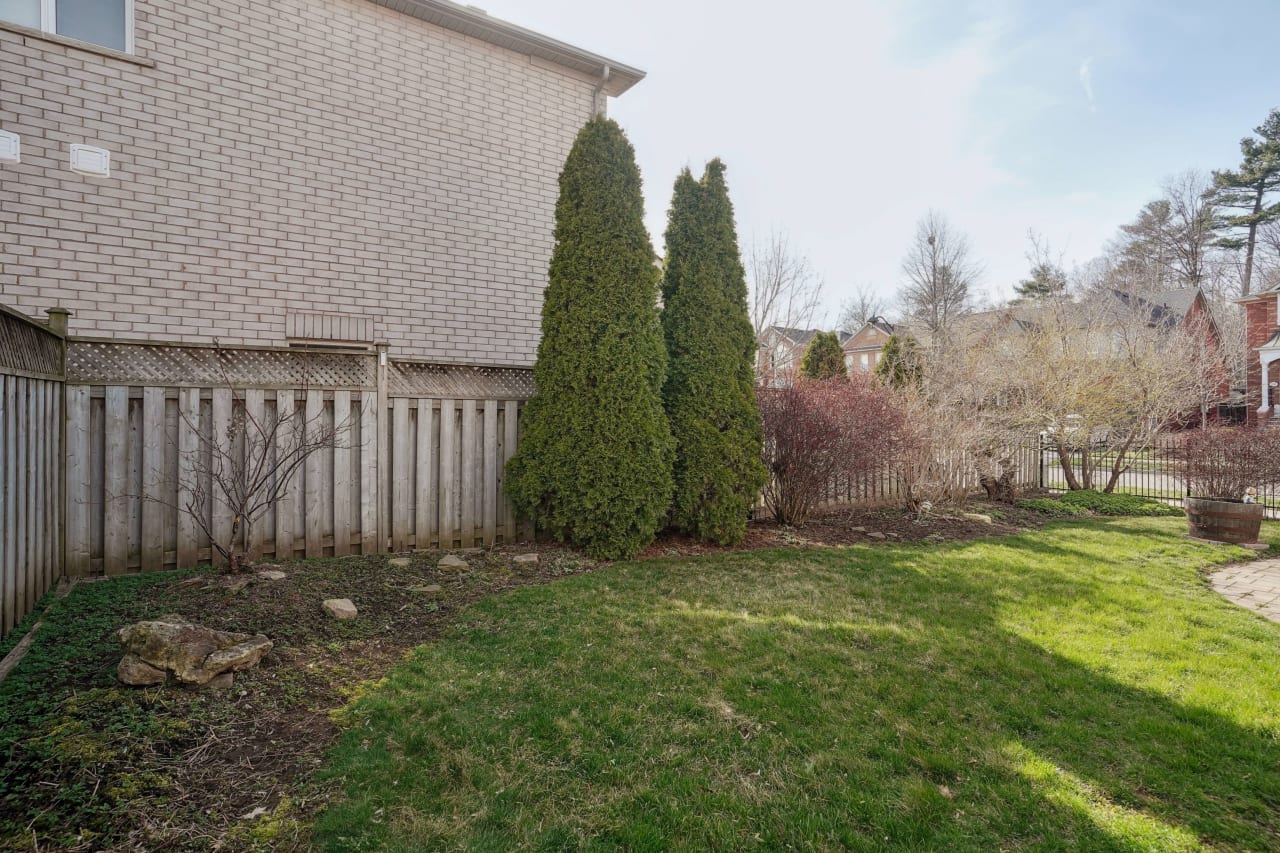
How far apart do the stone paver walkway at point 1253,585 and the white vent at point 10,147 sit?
1041 cm

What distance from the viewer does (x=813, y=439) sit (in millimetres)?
6586

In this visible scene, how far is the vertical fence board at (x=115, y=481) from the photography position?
3.96 meters

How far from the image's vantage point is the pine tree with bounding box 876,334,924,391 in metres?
10.2

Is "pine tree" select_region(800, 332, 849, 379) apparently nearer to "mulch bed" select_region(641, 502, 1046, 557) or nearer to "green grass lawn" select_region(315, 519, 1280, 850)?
"mulch bed" select_region(641, 502, 1046, 557)

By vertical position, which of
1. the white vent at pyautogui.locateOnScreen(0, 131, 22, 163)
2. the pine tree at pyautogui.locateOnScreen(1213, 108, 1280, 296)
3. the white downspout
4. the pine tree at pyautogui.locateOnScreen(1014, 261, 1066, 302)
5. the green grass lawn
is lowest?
the green grass lawn

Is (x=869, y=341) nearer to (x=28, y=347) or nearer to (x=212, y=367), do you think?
(x=212, y=367)

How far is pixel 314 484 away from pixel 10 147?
12.7 ft

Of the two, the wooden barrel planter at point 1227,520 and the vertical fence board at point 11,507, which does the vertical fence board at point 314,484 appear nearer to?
the vertical fence board at point 11,507

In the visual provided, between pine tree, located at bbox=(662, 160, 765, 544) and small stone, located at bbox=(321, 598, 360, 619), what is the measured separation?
3093mm

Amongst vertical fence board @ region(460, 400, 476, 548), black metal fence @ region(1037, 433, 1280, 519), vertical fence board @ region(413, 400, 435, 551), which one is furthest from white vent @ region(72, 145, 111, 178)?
black metal fence @ region(1037, 433, 1280, 519)

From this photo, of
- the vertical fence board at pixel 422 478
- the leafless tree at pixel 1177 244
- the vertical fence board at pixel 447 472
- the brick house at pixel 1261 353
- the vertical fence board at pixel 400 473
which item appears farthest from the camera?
the leafless tree at pixel 1177 244

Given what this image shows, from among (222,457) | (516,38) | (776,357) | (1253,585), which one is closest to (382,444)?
(222,457)

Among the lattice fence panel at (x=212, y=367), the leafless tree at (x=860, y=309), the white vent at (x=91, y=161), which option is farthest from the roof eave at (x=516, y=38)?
the leafless tree at (x=860, y=309)

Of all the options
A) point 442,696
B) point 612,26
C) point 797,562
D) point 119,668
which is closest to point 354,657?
point 442,696
